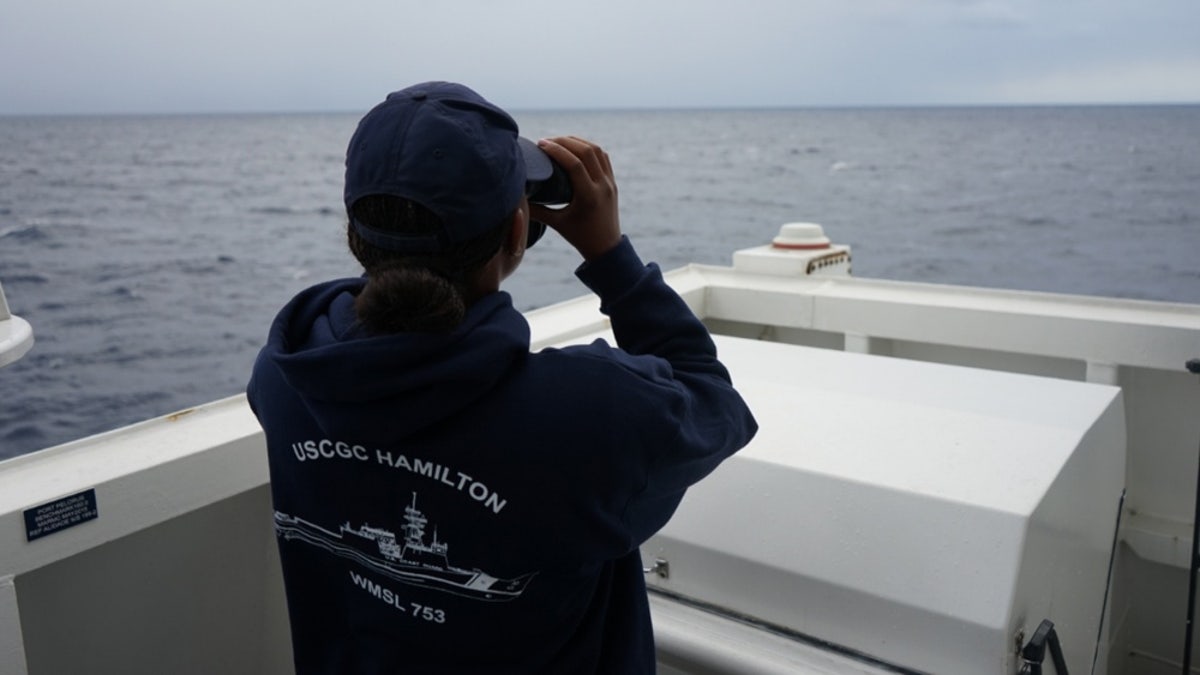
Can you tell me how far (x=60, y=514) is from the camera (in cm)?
167

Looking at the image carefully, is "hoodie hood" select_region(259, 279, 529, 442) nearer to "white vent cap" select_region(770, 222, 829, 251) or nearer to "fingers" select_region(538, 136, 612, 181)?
"fingers" select_region(538, 136, 612, 181)

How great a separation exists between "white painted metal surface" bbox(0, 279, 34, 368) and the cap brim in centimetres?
71

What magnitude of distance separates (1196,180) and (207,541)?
53342 millimetres

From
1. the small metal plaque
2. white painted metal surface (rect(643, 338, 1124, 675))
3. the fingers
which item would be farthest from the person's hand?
the small metal plaque

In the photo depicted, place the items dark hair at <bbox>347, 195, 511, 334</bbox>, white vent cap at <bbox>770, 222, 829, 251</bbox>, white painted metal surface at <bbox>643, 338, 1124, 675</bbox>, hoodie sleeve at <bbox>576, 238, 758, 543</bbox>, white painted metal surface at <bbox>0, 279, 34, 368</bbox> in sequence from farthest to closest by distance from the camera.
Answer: white vent cap at <bbox>770, 222, 829, 251</bbox> → white painted metal surface at <bbox>643, 338, 1124, 675</bbox> → white painted metal surface at <bbox>0, 279, 34, 368</bbox> → hoodie sleeve at <bbox>576, 238, 758, 543</bbox> → dark hair at <bbox>347, 195, 511, 334</bbox>

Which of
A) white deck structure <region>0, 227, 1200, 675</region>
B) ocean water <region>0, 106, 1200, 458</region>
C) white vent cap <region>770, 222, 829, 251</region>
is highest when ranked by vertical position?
white vent cap <region>770, 222, 829, 251</region>

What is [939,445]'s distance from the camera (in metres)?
1.74

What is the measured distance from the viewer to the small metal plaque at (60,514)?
1.63 meters

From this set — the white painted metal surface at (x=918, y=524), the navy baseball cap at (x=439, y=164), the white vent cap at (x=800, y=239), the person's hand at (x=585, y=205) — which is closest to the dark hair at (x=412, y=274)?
the navy baseball cap at (x=439, y=164)

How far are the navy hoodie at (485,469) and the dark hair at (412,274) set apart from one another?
0.06 ft

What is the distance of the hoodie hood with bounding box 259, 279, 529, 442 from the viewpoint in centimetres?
99

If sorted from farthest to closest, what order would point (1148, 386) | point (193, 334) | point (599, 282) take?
1. point (193, 334)
2. point (1148, 386)
3. point (599, 282)

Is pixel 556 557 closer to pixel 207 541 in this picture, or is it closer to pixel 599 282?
pixel 599 282

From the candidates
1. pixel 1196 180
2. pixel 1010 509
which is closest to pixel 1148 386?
pixel 1010 509
